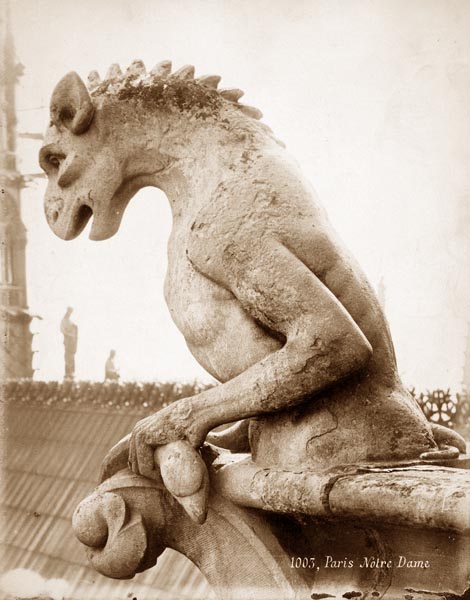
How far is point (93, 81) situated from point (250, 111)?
0.64 meters

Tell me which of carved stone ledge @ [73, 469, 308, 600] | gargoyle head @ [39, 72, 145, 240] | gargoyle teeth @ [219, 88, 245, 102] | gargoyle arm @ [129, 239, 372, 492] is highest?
gargoyle teeth @ [219, 88, 245, 102]

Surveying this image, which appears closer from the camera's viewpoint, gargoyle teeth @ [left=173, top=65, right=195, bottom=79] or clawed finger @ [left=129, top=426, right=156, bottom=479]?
clawed finger @ [left=129, top=426, right=156, bottom=479]

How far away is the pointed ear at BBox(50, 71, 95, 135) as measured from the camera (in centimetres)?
299

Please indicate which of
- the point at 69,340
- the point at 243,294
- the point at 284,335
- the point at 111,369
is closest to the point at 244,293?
the point at 243,294

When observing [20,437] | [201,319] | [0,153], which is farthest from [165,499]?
[20,437]

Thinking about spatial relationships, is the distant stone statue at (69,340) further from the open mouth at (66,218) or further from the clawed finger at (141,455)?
the clawed finger at (141,455)

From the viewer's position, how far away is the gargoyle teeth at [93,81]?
3.16 m

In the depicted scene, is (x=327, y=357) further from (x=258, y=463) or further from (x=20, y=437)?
(x=20, y=437)

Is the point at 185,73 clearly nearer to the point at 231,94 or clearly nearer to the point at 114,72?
the point at 231,94

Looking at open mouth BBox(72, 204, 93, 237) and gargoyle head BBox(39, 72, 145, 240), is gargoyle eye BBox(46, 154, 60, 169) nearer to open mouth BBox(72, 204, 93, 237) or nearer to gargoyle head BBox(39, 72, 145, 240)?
gargoyle head BBox(39, 72, 145, 240)

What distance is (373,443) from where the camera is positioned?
2588mm

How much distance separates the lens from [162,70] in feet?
9.97

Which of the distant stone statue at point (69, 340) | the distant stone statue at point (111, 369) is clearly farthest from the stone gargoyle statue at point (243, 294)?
the distant stone statue at point (69, 340)

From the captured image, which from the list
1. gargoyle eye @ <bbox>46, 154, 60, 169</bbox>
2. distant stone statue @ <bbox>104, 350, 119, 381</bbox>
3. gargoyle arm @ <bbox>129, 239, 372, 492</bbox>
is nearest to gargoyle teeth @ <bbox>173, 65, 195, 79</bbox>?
gargoyle eye @ <bbox>46, 154, 60, 169</bbox>
